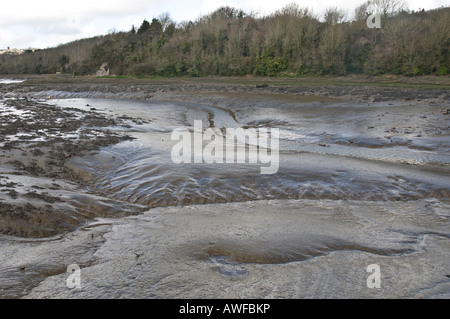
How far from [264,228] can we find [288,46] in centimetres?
4090

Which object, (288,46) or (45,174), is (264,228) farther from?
(288,46)

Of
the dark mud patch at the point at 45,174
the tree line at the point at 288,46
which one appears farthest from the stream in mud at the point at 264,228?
the tree line at the point at 288,46

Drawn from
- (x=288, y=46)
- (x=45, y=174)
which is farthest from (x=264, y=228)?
(x=288, y=46)

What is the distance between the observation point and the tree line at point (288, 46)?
37312mm

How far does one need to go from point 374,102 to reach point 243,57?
1020 inches

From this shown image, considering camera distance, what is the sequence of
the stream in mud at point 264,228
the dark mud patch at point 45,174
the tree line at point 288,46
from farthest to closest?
the tree line at point 288,46 → the dark mud patch at point 45,174 → the stream in mud at point 264,228

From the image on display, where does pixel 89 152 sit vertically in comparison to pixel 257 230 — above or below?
above

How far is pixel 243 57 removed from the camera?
47938 millimetres

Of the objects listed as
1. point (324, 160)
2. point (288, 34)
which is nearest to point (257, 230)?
point (324, 160)

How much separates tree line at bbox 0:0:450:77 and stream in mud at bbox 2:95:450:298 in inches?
1034

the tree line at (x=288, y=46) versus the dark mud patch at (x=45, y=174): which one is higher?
the tree line at (x=288, y=46)

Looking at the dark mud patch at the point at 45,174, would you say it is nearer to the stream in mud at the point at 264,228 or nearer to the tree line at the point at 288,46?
the stream in mud at the point at 264,228

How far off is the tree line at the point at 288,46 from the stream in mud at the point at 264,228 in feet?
86.2

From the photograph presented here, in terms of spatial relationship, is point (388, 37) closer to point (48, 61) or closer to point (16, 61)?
point (48, 61)
